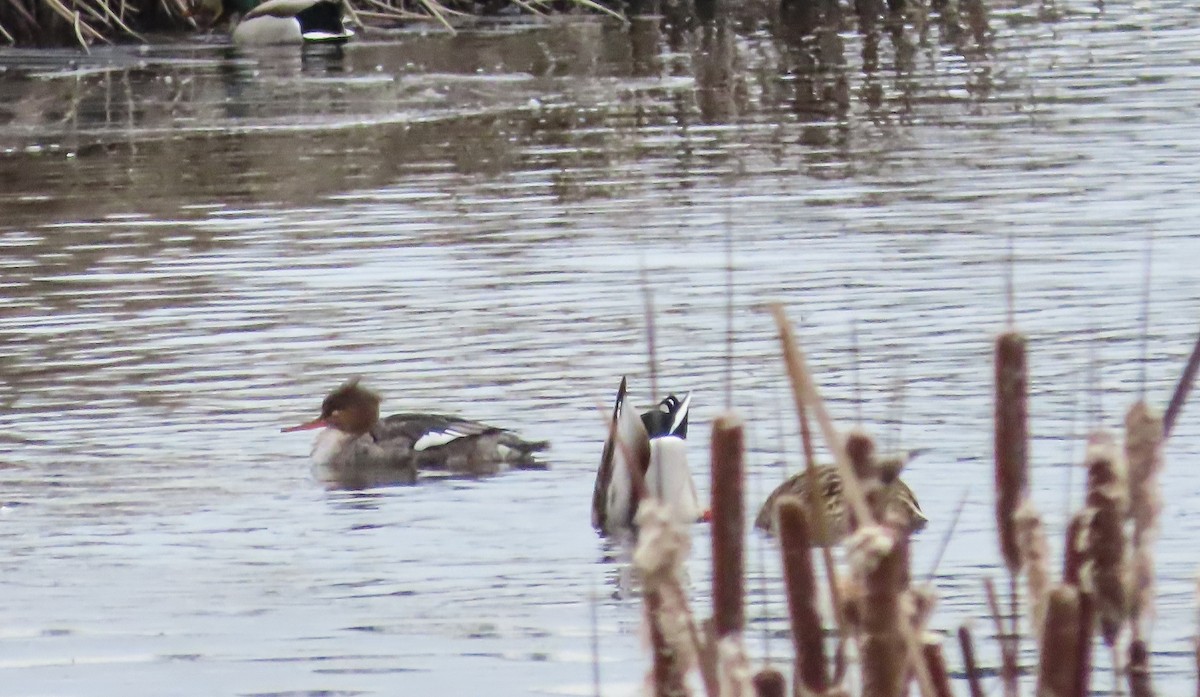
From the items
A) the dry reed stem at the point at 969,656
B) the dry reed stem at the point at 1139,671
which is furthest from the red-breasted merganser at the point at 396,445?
the dry reed stem at the point at 1139,671

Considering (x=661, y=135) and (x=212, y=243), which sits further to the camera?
(x=661, y=135)

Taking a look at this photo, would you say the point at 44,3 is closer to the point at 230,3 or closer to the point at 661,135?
the point at 230,3

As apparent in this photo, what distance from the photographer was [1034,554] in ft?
6.81

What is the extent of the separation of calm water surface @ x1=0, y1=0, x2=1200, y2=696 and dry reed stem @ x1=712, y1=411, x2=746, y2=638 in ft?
1.24

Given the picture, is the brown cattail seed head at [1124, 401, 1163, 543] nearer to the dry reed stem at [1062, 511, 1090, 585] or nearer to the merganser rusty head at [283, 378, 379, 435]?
the dry reed stem at [1062, 511, 1090, 585]

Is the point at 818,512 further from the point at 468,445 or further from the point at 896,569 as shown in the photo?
the point at 468,445

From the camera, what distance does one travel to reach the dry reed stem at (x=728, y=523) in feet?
6.55

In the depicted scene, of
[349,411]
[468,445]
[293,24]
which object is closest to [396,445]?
[349,411]

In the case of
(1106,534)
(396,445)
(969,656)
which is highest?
(1106,534)

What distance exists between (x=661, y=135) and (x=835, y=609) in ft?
41.8

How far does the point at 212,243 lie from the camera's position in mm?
11164

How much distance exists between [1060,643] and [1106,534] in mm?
100

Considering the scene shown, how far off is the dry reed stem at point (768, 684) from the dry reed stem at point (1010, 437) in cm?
28

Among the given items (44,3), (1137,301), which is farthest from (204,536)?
(44,3)
